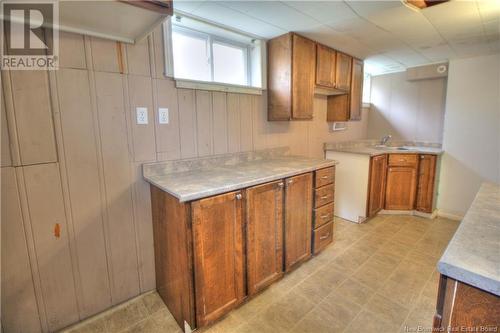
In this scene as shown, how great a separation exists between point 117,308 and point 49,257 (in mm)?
585

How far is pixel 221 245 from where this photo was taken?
153 centimetres

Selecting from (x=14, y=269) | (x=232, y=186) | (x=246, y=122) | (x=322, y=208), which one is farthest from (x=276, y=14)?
(x=14, y=269)

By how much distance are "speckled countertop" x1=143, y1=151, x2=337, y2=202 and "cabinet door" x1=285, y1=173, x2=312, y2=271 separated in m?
0.11

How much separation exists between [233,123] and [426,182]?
9.03ft

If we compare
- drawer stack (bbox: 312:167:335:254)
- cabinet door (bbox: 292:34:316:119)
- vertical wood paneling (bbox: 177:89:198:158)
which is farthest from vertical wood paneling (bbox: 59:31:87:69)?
drawer stack (bbox: 312:167:335:254)

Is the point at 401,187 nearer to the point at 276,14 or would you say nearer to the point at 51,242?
the point at 276,14

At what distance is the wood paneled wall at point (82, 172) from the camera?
4.40ft

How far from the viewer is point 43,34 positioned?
1343mm

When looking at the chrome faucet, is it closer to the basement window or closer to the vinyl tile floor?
the vinyl tile floor

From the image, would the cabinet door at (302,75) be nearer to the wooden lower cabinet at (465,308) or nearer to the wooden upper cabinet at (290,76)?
the wooden upper cabinet at (290,76)

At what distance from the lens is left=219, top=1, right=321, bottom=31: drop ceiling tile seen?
5.59 ft

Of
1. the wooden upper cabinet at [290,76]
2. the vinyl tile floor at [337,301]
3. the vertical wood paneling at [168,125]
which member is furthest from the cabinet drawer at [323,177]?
the vertical wood paneling at [168,125]

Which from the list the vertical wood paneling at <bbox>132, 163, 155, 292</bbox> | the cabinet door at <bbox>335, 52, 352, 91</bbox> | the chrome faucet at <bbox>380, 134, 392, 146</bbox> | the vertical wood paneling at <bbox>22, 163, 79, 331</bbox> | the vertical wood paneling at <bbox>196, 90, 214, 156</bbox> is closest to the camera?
the vertical wood paneling at <bbox>22, 163, 79, 331</bbox>

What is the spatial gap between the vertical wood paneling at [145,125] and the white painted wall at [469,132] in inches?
143
